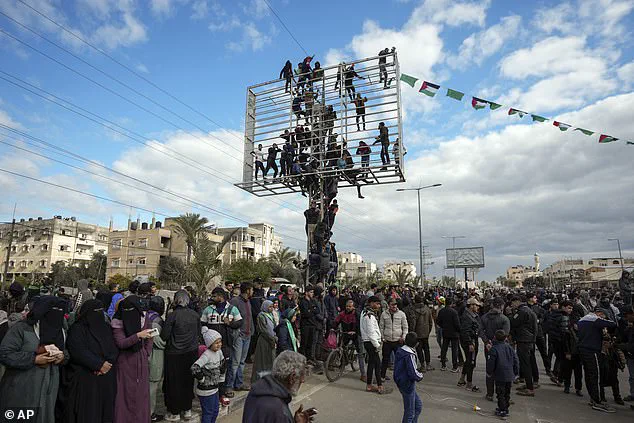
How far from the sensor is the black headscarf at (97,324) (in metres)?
4.16

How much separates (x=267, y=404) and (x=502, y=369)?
5.57m

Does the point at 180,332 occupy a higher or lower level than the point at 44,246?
lower

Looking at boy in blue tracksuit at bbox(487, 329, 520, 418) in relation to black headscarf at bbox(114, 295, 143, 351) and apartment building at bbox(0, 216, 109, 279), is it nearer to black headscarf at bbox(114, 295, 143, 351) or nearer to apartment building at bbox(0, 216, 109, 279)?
black headscarf at bbox(114, 295, 143, 351)

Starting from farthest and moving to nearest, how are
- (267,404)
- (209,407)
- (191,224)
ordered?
(191,224) < (209,407) < (267,404)

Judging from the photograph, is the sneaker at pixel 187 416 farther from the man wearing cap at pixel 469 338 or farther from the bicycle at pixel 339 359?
the man wearing cap at pixel 469 338

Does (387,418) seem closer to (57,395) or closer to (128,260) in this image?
(57,395)

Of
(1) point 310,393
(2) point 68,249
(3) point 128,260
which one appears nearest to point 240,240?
(3) point 128,260

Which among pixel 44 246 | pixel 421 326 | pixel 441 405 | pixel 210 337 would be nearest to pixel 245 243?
pixel 44 246

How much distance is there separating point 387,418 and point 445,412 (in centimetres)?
115

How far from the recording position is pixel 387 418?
20.6 feet

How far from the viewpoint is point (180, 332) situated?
18.8 feet

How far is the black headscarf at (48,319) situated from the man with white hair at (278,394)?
2544 millimetres

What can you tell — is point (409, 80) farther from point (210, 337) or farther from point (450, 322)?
point (210, 337)

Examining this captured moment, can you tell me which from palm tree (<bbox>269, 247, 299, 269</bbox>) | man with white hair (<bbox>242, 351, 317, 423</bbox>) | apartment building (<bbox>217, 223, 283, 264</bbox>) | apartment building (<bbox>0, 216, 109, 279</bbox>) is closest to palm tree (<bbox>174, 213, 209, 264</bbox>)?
palm tree (<bbox>269, 247, 299, 269</bbox>)
